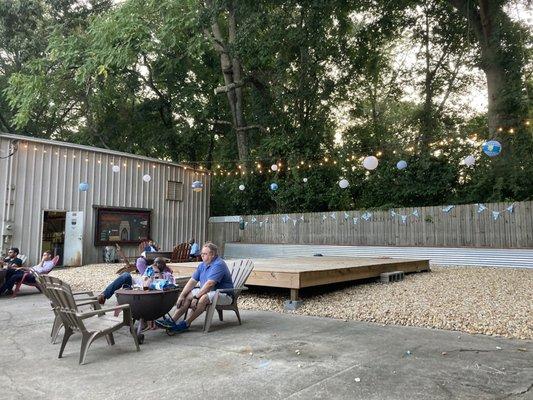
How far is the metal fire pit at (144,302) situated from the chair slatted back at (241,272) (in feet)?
4.88

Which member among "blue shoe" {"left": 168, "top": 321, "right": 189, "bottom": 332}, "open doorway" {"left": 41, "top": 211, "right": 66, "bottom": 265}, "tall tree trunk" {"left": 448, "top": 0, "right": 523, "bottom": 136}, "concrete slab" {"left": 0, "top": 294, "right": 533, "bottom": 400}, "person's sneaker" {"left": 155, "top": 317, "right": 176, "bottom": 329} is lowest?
"concrete slab" {"left": 0, "top": 294, "right": 533, "bottom": 400}

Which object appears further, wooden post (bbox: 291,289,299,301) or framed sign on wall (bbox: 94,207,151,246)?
framed sign on wall (bbox: 94,207,151,246)

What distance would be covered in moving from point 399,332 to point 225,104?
18.7 m

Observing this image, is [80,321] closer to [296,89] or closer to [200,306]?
[200,306]

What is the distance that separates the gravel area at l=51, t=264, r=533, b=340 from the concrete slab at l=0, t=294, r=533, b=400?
0.43 m

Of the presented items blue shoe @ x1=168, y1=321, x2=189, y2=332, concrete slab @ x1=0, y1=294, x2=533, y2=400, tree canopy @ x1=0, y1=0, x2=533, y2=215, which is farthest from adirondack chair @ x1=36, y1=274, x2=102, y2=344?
tree canopy @ x1=0, y1=0, x2=533, y2=215

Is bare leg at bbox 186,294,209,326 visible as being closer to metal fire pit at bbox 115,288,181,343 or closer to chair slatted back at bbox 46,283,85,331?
metal fire pit at bbox 115,288,181,343

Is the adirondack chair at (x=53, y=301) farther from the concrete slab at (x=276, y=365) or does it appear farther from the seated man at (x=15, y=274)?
the seated man at (x=15, y=274)

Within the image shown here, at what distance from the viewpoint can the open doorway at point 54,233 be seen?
14.2m

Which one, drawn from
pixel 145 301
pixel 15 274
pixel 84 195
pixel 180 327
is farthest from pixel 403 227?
pixel 145 301

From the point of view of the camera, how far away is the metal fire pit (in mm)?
4391

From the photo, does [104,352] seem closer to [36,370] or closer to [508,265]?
[36,370]

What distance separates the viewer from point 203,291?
496 centimetres

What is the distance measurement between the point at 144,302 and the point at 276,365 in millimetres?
1576
